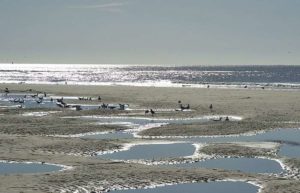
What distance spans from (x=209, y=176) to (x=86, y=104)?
47580 millimetres

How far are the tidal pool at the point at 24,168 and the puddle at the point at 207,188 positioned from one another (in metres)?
6.02

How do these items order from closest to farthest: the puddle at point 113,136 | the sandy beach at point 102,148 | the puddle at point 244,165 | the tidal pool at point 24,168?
1. the sandy beach at point 102,148
2. the tidal pool at point 24,168
3. the puddle at point 244,165
4. the puddle at point 113,136

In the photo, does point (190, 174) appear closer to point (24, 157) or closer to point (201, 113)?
point (24, 157)

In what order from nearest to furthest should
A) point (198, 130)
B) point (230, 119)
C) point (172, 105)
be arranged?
1. point (198, 130)
2. point (230, 119)
3. point (172, 105)

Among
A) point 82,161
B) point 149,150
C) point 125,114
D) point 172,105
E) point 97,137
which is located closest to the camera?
point 82,161

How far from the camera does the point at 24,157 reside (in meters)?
31.2

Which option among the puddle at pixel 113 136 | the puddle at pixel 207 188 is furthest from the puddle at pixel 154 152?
the puddle at pixel 207 188

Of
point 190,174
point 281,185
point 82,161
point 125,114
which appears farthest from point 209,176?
point 125,114

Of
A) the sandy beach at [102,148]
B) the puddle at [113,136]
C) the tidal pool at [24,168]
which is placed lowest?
the puddle at [113,136]

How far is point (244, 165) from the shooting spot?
30.2 metres

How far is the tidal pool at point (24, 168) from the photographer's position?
27438mm

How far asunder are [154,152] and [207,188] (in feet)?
33.2

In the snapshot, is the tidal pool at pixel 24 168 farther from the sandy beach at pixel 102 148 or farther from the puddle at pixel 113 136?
the puddle at pixel 113 136

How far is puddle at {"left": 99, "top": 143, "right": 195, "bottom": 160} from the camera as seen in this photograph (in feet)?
106
